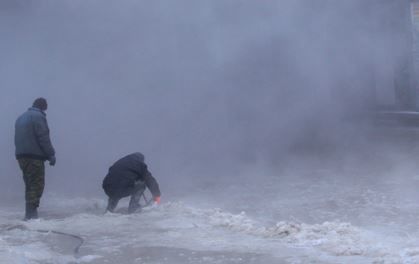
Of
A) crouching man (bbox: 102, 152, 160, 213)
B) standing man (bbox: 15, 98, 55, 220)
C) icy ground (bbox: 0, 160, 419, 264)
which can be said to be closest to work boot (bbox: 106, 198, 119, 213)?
crouching man (bbox: 102, 152, 160, 213)

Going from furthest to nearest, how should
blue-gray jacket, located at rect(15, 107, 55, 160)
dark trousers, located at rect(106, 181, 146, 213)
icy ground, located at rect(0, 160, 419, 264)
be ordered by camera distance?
dark trousers, located at rect(106, 181, 146, 213) → blue-gray jacket, located at rect(15, 107, 55, 160) → icy ground, located at rect(0, 160, 419, 264)

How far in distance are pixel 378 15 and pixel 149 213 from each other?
170 inches

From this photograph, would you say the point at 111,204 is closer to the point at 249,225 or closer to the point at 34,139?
the point at 34,139

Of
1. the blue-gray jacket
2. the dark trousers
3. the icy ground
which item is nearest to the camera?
the icy ground

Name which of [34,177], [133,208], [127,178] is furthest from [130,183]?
[34,177]

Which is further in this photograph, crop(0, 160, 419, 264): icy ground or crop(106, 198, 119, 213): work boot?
crop(106, 198, 119, 213): work boot

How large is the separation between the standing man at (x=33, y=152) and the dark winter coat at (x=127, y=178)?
62cm

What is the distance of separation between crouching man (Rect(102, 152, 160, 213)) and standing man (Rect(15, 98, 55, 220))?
0.63m

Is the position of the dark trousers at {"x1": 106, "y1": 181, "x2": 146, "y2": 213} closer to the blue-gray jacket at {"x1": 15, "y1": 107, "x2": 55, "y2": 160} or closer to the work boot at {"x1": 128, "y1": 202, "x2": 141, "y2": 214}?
the work boot at {"x1": 128, "y1": 202, "x2": 141, "y2": 214}

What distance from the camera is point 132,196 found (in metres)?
8.45

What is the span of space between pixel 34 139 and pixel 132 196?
107cm

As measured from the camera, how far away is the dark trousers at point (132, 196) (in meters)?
8.41

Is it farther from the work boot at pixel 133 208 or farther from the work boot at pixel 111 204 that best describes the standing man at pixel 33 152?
the work boot at pixel 133 208

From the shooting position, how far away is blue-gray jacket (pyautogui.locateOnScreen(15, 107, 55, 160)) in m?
8.26
